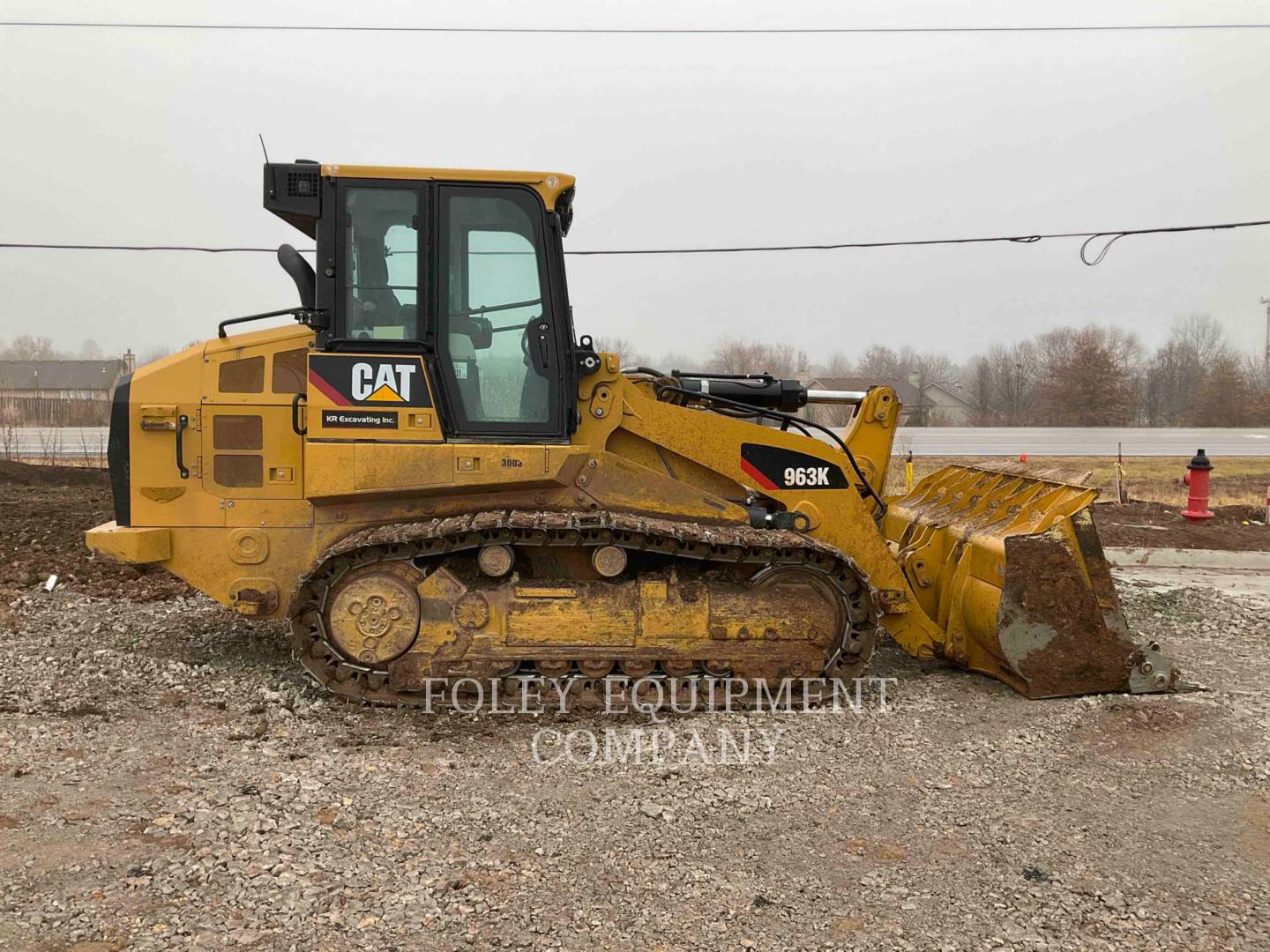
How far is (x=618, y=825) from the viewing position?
13.6 ft

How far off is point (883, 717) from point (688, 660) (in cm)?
121

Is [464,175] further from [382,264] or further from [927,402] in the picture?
[927,402]

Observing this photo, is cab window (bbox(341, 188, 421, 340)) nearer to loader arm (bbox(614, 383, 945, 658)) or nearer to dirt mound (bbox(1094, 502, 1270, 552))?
loader arm (bbox(614, 383, 945, 658))

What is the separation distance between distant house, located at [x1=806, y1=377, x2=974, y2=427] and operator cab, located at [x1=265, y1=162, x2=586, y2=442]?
33179 mm

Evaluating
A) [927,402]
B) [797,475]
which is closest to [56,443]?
[797,475]

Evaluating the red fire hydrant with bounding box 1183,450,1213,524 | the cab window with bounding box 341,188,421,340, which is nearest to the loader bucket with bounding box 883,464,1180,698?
the cab window with bounding box 341,188,421,340

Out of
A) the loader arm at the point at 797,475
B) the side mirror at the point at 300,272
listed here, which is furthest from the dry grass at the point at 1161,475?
the side mirror at the point at 300,272

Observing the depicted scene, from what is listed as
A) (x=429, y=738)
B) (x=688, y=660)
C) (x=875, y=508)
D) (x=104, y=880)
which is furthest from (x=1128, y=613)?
(x=104, y=880)

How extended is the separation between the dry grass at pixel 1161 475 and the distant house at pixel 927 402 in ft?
40.4

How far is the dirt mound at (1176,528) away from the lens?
12602 mm

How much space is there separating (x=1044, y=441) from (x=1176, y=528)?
961 inches

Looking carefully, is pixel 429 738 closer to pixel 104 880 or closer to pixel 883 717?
pixel 104 880

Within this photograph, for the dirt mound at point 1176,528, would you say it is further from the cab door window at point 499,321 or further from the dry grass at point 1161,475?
the cab door window at point 499,321

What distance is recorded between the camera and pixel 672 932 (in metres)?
3.27
